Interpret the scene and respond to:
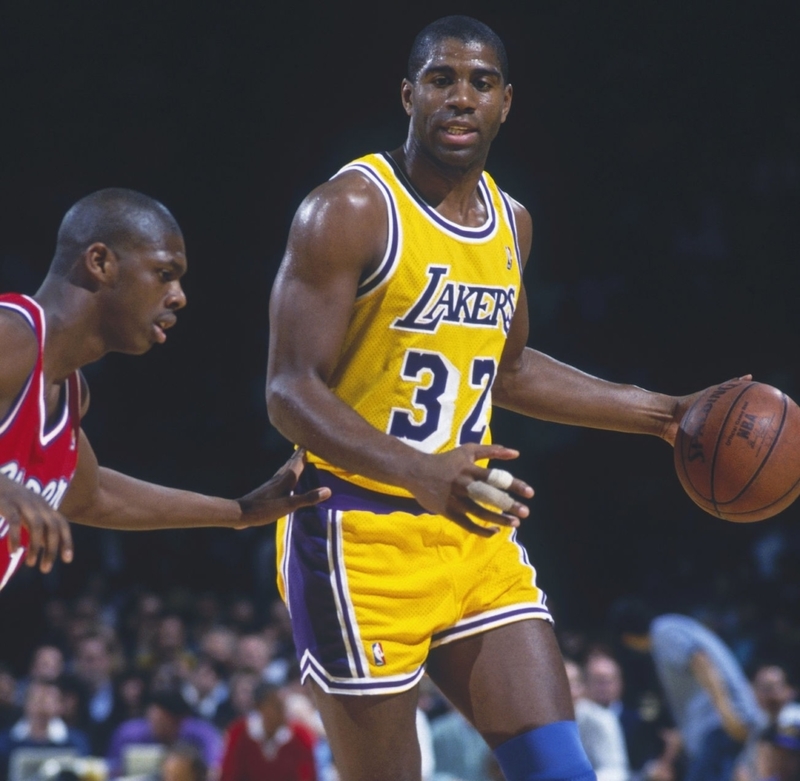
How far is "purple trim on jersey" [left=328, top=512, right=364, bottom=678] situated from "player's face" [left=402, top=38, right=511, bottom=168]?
95 cm

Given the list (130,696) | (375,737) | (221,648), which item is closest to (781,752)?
(375,737)

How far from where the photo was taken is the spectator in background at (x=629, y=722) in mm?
7320

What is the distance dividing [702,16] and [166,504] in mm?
10010

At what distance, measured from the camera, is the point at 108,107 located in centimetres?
1326

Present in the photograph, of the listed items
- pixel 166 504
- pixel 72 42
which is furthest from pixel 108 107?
pixel 166 504

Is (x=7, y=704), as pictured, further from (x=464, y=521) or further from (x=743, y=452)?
(x=464, y=521)

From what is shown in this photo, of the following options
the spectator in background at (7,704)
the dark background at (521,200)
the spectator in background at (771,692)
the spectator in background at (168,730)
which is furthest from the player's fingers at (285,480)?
the dark background at (521,200)

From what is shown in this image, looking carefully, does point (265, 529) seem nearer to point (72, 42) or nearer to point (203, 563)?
point (203, 563)

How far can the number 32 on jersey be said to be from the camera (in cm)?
321

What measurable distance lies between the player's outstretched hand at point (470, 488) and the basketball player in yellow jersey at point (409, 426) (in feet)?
0.67

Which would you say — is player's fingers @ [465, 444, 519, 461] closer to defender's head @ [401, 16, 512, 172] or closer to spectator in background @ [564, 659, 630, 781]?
defender's head @ [401, 16, 512, 172]

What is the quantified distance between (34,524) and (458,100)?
58.4 inches

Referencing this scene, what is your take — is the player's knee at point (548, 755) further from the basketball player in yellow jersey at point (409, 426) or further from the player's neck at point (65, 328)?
the player's neck at point (65, 328)

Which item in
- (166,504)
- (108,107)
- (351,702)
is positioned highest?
(108,107)
